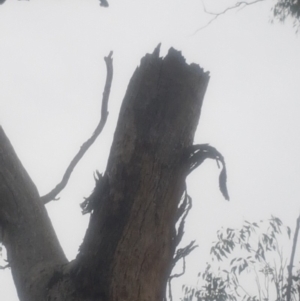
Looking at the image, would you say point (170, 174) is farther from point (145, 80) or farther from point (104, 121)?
point (104, 121)

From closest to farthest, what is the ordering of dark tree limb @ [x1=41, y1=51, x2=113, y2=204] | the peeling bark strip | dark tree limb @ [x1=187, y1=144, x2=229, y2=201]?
the peeling bark strip → dark tree limb @ [x1=187, y1=144, x2=229, y2=201] → dark tree limb @ [x1=41, y1=51, x2=113, y2=204]

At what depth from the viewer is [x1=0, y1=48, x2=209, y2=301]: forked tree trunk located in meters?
1.43

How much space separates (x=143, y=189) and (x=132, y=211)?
0.25ft

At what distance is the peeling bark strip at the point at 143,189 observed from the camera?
1429mm

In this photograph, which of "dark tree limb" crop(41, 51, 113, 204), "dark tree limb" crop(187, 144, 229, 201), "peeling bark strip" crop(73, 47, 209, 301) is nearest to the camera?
"peeling bark strip" crop(73, 47, 209, 301)

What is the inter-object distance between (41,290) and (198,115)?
768 mm

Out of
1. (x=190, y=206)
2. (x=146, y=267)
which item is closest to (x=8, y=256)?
(x=146, y=267)

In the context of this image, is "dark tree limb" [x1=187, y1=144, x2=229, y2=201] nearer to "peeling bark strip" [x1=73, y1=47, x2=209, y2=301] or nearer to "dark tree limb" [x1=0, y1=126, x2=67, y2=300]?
"peeling bark strip" [x1=73, y1=47, x2=209, y2=301]

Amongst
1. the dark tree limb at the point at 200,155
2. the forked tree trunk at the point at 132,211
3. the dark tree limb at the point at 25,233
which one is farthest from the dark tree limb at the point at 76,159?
the dark tree limb at the point at 200,155

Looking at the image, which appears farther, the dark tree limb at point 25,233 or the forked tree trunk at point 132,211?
the dark tree limb at point 25,233

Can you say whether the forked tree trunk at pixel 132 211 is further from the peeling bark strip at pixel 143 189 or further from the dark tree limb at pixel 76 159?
the dark tree limb at pixel 76 159

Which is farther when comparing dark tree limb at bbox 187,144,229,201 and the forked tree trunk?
dark tree limb at bbox 187,144,229,201

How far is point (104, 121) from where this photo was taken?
2.04 metres

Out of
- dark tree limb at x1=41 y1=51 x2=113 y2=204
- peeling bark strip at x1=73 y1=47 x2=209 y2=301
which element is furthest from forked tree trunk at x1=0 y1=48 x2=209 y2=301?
dark tree limb at x1=41 y1=51 x2=113 y2=204
